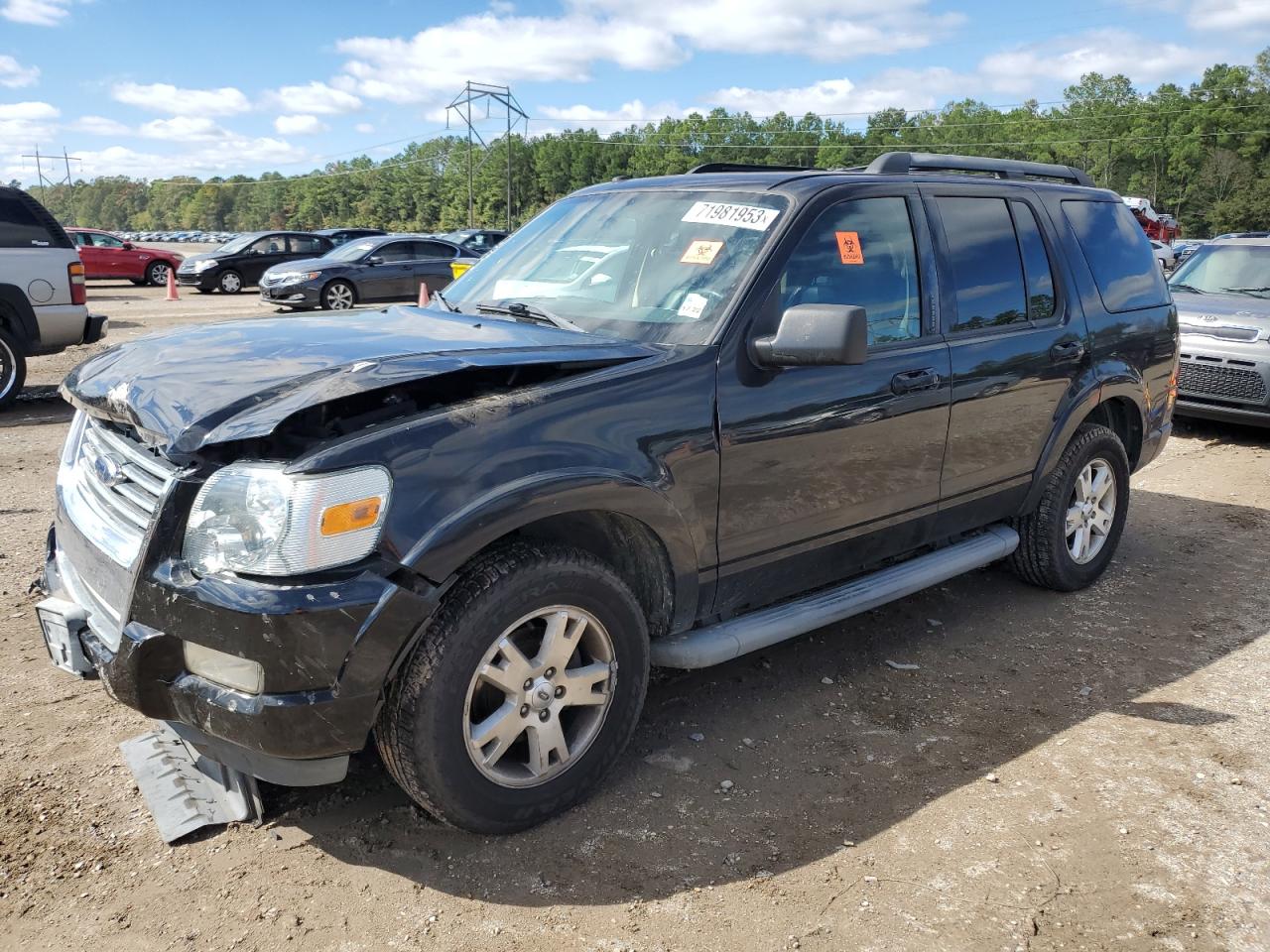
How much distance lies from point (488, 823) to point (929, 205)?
296cm

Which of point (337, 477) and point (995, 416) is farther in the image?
point (995, 416)

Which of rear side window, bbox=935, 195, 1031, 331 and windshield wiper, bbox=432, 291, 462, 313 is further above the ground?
rear side window, bbox=935, 195, 1031, 331

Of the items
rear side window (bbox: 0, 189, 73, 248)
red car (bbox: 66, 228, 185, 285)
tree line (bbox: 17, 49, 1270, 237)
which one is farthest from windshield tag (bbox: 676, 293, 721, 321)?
tree line (bbox: 17, 49, 1270, 237)

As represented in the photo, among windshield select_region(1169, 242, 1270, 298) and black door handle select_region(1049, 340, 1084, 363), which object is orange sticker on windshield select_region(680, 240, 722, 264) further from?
windshield select_region(1169, 242, 1270, 298)

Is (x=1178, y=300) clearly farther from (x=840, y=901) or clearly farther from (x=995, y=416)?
(x=840, y=901)

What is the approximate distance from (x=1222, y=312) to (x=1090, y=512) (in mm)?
5437

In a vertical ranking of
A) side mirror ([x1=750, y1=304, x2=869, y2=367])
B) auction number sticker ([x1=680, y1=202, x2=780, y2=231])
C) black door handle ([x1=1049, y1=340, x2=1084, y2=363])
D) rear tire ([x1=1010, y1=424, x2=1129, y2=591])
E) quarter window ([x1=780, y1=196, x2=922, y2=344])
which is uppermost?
auction number sticker ([x1=680, y1=202, x2=780, y2=231])

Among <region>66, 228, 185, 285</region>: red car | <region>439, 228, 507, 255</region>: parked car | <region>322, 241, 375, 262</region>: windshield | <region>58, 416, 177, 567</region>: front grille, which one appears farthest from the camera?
<region>66, 228, 185, 285</region>: red car

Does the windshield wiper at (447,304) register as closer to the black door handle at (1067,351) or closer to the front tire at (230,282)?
the black door handle at (1067,351)

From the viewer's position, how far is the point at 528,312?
3.74 metres

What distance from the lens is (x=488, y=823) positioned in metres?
2.89

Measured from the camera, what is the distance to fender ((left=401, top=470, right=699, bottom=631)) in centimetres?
257

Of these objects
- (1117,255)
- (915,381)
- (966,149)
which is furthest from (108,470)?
(966,149)

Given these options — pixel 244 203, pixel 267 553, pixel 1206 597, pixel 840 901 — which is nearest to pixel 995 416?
pixel 1206 597
